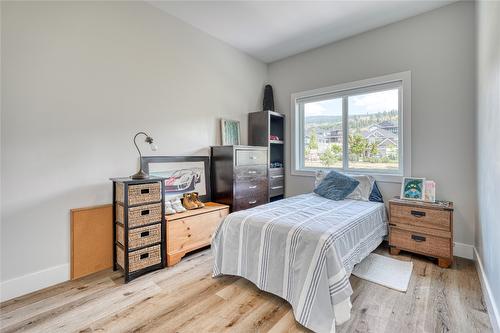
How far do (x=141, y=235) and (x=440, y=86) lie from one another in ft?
11.6

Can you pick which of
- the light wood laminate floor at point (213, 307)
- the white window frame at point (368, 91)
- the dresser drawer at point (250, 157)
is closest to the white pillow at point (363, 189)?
the white window frame at point (368, 91)

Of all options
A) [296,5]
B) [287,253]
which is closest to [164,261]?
[287,253]

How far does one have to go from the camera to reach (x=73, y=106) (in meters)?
2.19

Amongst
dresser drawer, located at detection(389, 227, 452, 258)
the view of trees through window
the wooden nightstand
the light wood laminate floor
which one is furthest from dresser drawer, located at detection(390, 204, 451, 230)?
the view of trees through window

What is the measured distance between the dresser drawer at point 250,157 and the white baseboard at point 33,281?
2075mm

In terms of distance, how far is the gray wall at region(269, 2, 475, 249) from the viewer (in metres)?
2.53

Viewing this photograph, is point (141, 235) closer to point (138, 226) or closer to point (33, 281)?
point (138, 226)

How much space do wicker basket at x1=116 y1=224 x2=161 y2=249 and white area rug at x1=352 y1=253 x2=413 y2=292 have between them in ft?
6.35

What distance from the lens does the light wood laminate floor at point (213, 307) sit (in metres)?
1.56

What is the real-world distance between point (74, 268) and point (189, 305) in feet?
4.03

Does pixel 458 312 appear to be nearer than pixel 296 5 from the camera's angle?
Yes

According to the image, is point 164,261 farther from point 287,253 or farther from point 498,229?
point 498,229

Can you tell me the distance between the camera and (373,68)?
3.14 metres

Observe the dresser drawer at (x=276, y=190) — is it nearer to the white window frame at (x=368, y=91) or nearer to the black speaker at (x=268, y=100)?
the white window frame at (x=368, y=91)
